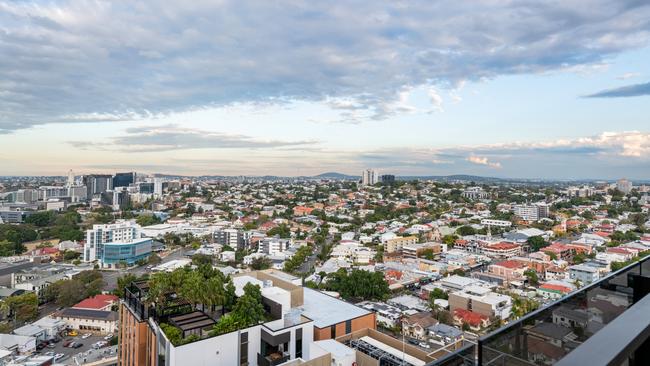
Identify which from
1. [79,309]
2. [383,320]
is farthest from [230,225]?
[383,320]

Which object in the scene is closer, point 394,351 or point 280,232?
point 394,351

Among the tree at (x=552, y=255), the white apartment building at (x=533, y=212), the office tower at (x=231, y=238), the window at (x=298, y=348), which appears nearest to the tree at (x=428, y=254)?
the tree at (x=552, y=255)

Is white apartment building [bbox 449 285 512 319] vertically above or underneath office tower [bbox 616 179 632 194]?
underneath

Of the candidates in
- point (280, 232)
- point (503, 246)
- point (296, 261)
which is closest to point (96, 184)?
point (280, 232)

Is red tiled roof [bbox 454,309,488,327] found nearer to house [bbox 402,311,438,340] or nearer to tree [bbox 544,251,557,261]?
house [bbox 402,311,438,340]

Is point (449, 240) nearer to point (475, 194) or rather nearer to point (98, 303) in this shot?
point (98, 303)

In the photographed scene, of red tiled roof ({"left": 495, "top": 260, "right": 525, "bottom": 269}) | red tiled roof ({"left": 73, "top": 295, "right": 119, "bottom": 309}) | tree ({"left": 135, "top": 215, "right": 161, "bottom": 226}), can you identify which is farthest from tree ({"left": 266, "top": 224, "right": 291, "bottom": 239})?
red tiled roof ({"left": 495, "top": 260, "right": 525, "bottom": 269})

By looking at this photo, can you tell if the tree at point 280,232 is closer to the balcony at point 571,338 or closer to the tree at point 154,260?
the tree at point 154,260
